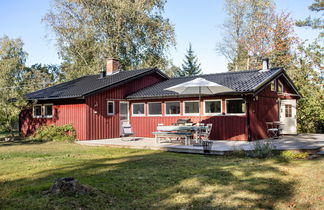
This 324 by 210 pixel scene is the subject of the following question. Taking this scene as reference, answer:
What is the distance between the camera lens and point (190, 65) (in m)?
46.0

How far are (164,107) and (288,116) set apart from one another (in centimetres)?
694

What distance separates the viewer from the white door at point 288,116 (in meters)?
15.6

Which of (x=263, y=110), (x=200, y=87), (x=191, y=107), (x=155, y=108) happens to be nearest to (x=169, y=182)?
(x=200, y=87)

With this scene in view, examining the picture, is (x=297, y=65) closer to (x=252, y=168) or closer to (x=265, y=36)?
(x=265, y=36)

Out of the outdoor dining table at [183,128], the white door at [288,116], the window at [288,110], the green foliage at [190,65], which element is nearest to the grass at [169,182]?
the outdoor dining table at [183,128]

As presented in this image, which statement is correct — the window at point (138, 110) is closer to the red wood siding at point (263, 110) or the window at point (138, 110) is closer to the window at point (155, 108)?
the window at point (155, 108)

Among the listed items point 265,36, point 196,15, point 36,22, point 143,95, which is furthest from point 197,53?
point 143,95

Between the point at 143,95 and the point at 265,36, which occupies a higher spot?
the point at 265,36

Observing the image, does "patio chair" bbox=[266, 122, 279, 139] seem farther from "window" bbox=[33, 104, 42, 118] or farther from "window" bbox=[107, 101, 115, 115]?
"window" bbox=[33, 104, 42, 118]

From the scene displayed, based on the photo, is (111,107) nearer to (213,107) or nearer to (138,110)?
(138,110)

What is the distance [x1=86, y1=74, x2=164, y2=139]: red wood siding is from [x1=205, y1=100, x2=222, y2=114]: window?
5.17 m

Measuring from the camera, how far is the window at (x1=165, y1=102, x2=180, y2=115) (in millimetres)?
14742

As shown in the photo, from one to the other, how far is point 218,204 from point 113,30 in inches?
889

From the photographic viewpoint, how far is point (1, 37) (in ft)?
111
